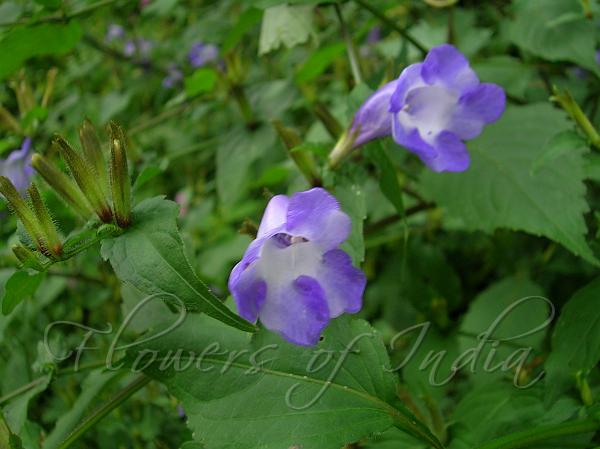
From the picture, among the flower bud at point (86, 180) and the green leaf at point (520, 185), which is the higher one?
the flower bud at point (86, 180)

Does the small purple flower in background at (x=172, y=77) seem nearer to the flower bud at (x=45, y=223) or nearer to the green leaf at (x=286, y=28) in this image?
the green leaf at (x=286, y=28)

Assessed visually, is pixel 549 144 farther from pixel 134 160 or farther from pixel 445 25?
pixel 134 160

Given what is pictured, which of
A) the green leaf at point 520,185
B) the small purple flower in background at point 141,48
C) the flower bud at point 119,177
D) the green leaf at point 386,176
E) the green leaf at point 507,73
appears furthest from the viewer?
the small purple flower in background at point 141,48

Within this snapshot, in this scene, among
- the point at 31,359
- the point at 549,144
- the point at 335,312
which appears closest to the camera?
the point at 335,312

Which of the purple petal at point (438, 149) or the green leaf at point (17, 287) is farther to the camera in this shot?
the purple petal at point (438, 149)

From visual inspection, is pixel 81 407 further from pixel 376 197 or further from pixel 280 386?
pixel 376 197

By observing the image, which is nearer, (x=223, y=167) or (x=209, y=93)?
(x=223, y=167)

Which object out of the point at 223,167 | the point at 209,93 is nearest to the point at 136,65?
the point at 209,93

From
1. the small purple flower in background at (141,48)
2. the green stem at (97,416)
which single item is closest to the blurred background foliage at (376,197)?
the green stem at (97,416)
